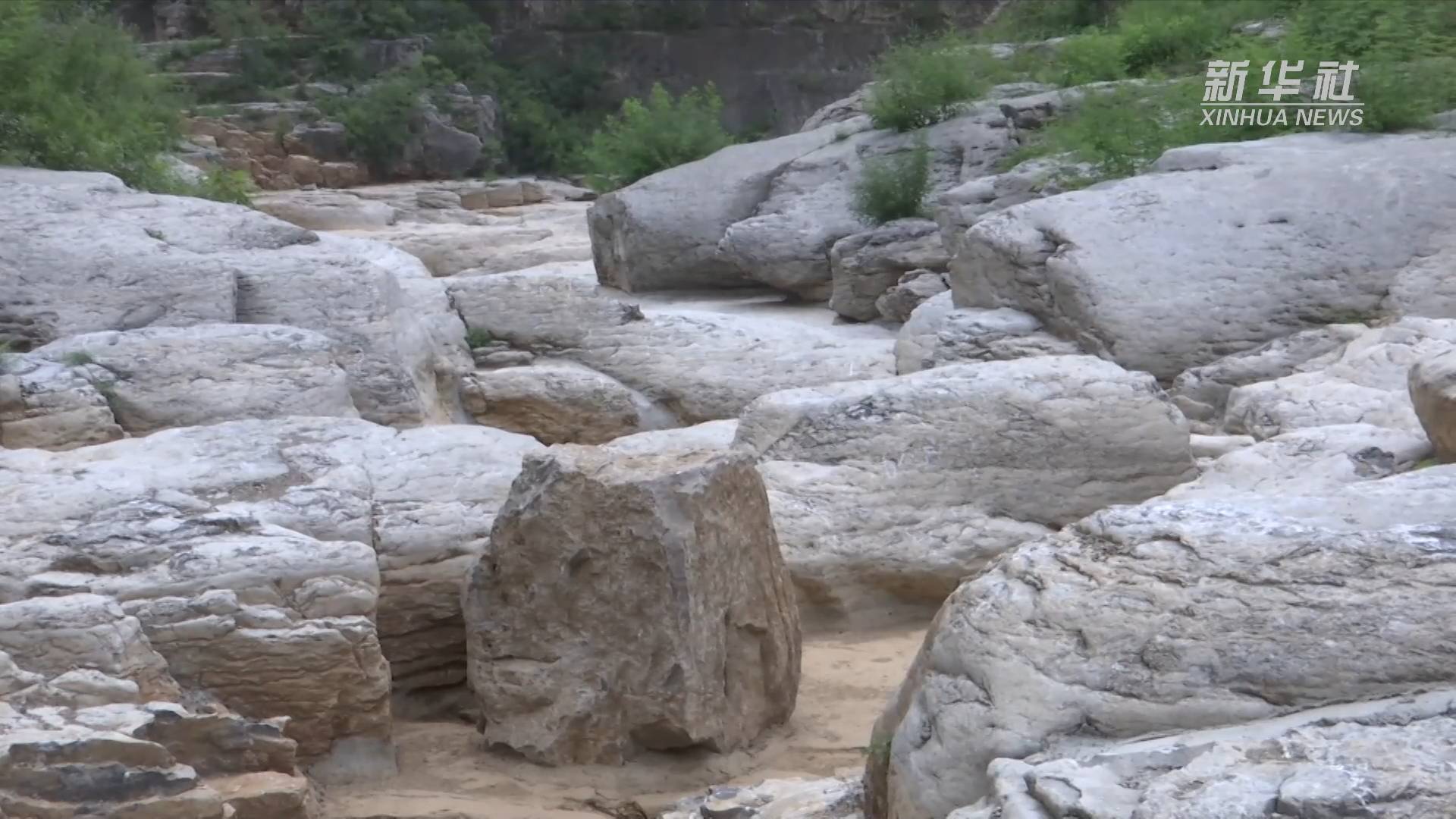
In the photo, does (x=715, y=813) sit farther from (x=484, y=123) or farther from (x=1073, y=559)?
(x=484, y=123)

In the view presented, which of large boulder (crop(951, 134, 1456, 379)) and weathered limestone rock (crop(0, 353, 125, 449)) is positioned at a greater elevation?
large boulder (crop(951, 134, 1456, 379))

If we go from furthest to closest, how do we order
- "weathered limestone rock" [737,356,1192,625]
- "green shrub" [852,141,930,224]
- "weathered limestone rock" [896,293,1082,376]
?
"green shrub" [852,141,930,224] → "weathered limestone rock" [896,293,1082,376] → "weathered limestone rock" [737,356,1192,625]

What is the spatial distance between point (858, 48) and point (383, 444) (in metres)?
22.6

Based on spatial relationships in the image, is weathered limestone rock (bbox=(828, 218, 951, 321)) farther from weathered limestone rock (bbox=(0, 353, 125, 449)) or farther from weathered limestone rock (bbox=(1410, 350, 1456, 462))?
weathered limestone rock (bbox=(1410, 350, 1456, 462))

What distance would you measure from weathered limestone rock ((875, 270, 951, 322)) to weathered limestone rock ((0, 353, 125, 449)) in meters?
4.75

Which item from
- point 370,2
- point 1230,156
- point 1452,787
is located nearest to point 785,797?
point 1452,787

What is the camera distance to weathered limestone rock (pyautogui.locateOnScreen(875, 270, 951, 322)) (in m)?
9.30

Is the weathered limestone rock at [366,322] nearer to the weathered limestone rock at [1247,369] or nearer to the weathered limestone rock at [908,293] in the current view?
the weathered limestone rock at [908,293]

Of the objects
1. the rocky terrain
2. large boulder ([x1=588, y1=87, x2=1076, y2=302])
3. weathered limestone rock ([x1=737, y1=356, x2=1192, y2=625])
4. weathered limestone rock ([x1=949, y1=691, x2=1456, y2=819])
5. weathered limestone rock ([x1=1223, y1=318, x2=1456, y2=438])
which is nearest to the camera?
weathered limestone rock ([x1=949, y1=691, x2=1456, y2=819])

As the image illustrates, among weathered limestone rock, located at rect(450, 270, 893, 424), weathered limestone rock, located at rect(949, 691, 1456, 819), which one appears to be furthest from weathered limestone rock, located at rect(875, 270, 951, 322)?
weathered limestone rock, located at rect(949, 691, 1456, 819)

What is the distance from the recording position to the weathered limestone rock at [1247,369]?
728 cm

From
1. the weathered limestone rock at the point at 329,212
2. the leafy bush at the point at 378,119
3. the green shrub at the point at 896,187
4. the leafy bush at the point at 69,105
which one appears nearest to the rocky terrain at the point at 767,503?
the green shrub at the point at 896,187

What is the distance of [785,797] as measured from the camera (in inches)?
147

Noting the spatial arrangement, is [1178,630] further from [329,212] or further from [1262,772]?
[329,212]
